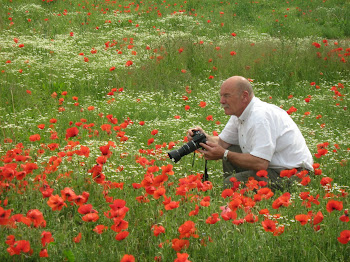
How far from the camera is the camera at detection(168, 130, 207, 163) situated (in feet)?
12.6

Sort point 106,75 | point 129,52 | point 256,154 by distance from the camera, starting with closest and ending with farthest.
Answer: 1. point 256,154
2. point 106,75
3. point 129,52

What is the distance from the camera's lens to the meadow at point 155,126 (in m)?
2.49

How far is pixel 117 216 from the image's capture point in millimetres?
2342

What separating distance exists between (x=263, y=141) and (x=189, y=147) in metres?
0.65

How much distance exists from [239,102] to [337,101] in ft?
11.9

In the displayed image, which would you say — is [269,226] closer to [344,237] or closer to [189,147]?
[344,237]

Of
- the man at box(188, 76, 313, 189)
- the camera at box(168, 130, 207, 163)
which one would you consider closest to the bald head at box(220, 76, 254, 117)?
the man at box(188, 76, 313, 189)

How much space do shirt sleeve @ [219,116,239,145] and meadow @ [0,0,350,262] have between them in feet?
1.21

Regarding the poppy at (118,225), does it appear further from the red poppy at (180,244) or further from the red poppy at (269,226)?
the red poppy at (269,226)

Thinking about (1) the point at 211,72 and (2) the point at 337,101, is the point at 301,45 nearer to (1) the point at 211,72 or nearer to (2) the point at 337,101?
(1) the point at 211,72

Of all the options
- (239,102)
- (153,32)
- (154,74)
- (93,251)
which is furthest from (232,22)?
(93,251)

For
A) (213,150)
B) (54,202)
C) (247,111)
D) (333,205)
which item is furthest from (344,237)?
(247,111)

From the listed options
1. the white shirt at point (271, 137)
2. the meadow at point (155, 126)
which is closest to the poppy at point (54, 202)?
the meadow at point (155, 126)

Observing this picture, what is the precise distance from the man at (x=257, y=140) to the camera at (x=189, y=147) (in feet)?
0.23
